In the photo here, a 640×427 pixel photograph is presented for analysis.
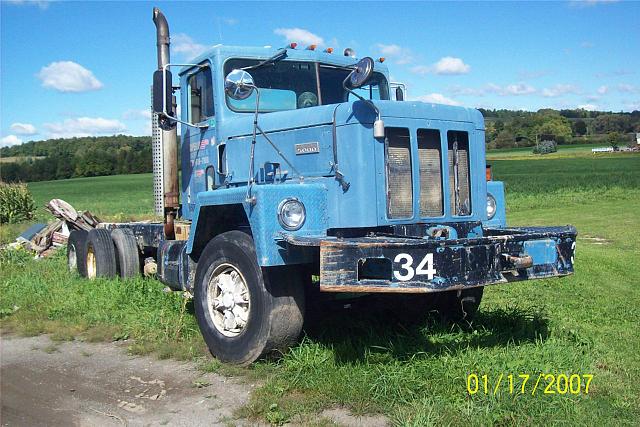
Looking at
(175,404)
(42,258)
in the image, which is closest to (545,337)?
(175,404)

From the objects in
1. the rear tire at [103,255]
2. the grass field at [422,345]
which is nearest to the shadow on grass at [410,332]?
the grass field at [422,345]

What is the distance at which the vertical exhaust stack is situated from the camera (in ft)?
25.8

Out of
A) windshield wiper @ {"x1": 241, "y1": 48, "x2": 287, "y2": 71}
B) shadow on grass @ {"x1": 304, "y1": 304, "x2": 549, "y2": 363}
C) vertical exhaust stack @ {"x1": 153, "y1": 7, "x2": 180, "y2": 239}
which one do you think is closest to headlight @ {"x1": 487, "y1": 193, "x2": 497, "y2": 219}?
shadow on grass @ {"x1": 304, "y1": 304, "x2": 549, "y2": 363}

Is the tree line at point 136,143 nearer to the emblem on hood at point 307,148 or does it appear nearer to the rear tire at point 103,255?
the rear tire at point 103,255

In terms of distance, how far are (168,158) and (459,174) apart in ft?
12.2

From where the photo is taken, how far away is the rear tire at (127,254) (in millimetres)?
9484

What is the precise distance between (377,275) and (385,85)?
11.4 ft

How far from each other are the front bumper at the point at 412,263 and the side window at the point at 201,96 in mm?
2621

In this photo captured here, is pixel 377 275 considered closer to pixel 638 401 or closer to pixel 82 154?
pixel 638 401

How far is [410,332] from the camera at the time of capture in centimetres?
597

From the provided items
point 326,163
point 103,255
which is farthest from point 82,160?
point 326,163

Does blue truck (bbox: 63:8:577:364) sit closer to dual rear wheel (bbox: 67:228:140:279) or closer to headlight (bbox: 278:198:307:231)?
A: headlight (bbox: 278:198:307:231)

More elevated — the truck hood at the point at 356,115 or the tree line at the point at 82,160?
the tree line at the point at 82,160
